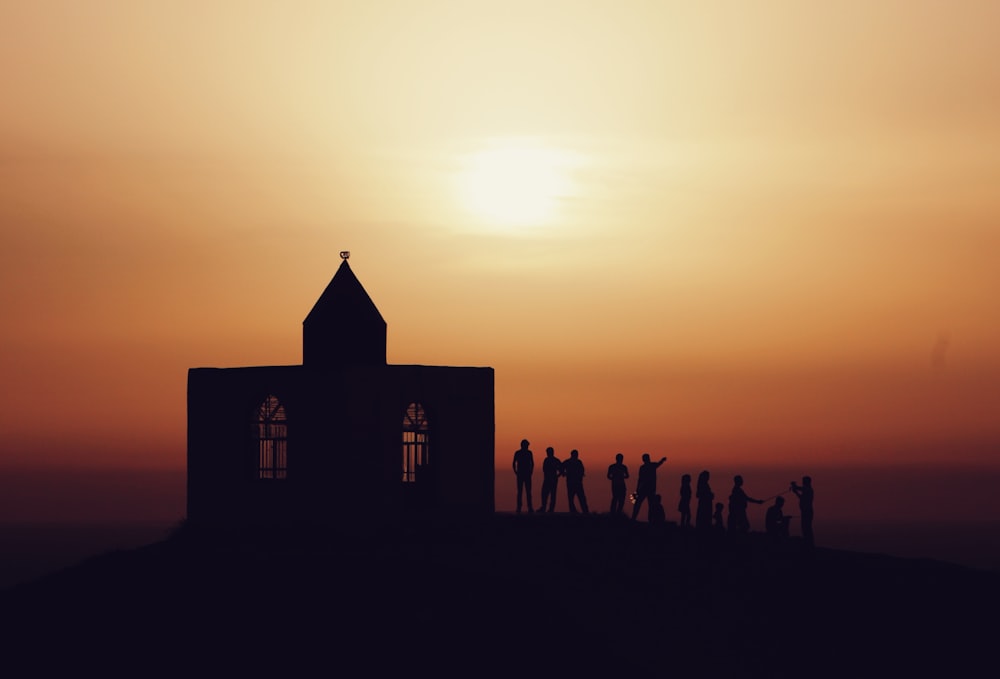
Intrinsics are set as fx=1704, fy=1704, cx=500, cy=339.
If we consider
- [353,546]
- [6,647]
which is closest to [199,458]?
[353,546]

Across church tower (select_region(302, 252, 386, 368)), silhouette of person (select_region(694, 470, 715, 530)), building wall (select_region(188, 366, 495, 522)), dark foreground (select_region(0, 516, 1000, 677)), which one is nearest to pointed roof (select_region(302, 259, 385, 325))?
church tower (select_region(302, 252, 386, 368))

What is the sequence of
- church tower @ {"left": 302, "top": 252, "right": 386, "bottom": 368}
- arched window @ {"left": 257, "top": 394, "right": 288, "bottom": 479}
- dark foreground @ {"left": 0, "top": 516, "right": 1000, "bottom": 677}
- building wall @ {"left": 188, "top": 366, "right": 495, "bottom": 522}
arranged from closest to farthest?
dark foreground @ {"left": 0, "top": 516, "right": 1000, "bottom": 677}, building wall @ {"left": 188, "top": 366, "right": 495, "bottom": 522}, arched window @ {"left": 257, "top": 394, "right": 288, "bottom": 479}, church tower @ {"left": 302, "top": 252, "right": 386, "bottom": 368}

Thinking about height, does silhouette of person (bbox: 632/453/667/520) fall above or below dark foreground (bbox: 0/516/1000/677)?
above

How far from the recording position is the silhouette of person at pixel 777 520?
46.5 m

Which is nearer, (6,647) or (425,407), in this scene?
(6,647)

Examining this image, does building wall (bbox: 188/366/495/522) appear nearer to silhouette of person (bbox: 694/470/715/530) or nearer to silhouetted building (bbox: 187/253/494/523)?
silhouetted building (bbox: 187/253/494/523)

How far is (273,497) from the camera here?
4559cm

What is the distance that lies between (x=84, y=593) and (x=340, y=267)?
1220 centimetres

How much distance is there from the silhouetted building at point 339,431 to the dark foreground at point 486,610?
1.34m

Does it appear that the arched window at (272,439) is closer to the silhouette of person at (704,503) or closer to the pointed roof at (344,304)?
the pointed roof at (344,304)

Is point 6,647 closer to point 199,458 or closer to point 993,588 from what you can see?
point 199,458

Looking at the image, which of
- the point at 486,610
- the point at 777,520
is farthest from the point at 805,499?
the point at 486,610

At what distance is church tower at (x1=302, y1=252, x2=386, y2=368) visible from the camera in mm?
47406

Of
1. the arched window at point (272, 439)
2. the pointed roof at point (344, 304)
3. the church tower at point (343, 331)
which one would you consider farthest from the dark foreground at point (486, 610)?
the pointed roof at point (344, 304)
